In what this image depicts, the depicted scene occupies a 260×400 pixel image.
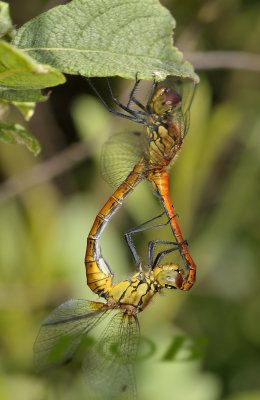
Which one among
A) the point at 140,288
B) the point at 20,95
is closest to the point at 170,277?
the point at 140,288

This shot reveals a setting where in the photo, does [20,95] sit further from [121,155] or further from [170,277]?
[170,277]

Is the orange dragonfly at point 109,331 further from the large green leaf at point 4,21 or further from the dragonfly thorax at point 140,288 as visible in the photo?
the large green leaf at point 4,21

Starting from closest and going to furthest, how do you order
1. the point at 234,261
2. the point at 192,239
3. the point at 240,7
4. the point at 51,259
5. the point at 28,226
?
the point at 51,259 < the point at 28,226 < the point at 192,239 < the point at 240,7 < the point at 234,261

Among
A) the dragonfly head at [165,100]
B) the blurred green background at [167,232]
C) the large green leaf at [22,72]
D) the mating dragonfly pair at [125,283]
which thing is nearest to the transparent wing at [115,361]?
the mating dragonfly pair at [125,283]

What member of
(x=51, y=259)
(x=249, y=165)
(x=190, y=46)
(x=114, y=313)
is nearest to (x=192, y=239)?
(x=249, y=165)

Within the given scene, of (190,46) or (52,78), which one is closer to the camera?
(52,78)

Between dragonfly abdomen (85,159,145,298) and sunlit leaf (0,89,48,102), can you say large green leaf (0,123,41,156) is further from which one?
dragonfly abdomen (85,159,145,298)

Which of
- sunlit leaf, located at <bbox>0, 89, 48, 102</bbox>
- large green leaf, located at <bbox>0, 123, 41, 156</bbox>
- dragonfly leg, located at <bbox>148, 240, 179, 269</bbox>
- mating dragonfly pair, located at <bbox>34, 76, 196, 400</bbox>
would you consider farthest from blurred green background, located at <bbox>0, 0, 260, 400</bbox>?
sunlit leaf, located at <bbox>0, 89, 48, 102</bbox>

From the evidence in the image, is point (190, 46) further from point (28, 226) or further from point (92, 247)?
point (92, 247)
